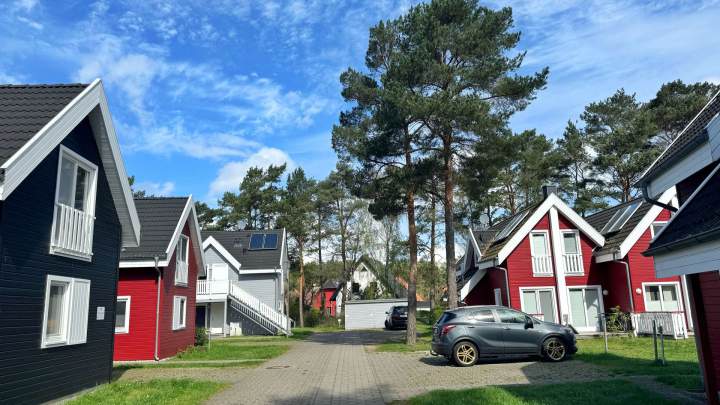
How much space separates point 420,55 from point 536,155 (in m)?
26.1

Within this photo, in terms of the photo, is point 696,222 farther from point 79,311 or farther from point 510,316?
point 79,311

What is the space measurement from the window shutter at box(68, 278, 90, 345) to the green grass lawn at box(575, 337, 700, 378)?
494 inches

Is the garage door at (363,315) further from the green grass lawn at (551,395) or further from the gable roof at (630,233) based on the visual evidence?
the green grass lawn at (551,395)

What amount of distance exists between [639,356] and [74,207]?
51.5 feet

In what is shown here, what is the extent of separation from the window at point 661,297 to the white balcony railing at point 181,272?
20.6 m

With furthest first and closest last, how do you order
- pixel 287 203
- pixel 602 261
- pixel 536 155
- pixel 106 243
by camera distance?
pixel 287 203 < pixel 536 155 < pixel 602 261 < pixel 106 243

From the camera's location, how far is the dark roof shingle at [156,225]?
18984 millimetres

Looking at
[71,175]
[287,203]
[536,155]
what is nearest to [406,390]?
[71,175]

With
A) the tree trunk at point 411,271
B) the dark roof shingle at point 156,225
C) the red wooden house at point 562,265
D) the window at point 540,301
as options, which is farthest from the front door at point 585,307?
the dark roof shingle at point 156,225

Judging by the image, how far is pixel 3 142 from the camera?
9070mm

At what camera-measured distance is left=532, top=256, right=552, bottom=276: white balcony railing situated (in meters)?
24.7

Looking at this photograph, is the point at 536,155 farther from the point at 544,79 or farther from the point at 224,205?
the point at 224,205

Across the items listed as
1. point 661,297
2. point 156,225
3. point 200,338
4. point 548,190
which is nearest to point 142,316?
point 156,225

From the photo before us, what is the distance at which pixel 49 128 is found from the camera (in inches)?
380
